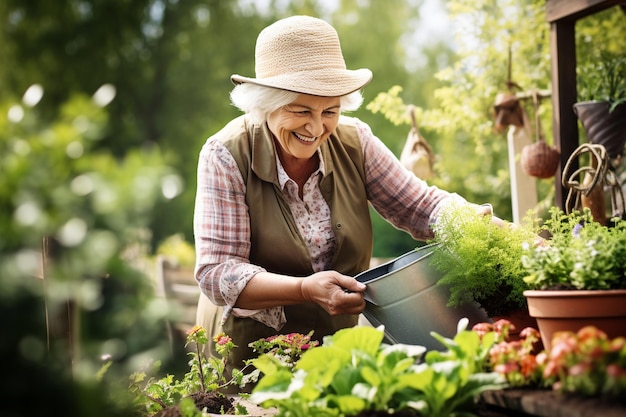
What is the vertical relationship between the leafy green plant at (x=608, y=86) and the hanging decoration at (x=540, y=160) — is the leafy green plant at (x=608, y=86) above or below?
above

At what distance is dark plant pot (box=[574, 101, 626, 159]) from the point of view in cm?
296

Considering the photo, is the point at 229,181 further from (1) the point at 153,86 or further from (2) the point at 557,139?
(1) the point at 153,86

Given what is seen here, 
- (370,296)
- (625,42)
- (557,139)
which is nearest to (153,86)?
(625,42)

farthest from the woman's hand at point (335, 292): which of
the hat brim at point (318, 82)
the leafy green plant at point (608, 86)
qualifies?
the leafy green plant at point (608, 86)

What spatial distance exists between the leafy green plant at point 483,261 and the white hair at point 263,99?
0.62 m

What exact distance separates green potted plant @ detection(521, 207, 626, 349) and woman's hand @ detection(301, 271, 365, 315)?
0.36 metres

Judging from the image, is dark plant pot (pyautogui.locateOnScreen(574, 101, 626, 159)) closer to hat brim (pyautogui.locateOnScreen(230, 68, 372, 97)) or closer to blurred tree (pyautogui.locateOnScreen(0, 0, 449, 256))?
hat brim (pyautogui.locateOnScreen(230, 68, 372, 97))

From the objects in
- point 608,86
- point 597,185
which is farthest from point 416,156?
point 597,185

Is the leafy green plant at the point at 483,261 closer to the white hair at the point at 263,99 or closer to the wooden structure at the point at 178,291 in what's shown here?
the white hair at the point at 263,99

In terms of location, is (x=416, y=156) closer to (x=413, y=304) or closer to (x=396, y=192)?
(x=396, y=192)

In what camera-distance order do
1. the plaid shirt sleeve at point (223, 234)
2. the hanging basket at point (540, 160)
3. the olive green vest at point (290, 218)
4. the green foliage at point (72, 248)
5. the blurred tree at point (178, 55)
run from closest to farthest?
the green foliage at point (72, 248), the plaid shirt sleeve at point (223, 234), the olive green vest at point (290, 218), the hanging basket at point (540, 160), the blurred tree at point (178, 55)

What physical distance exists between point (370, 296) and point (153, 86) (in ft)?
52.1

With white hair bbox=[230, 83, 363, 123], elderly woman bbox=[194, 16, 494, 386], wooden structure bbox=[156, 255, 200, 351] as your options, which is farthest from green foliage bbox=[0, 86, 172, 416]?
wooden structure bbox=[156, 255, 200, 351]

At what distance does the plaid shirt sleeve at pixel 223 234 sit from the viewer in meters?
2.02
